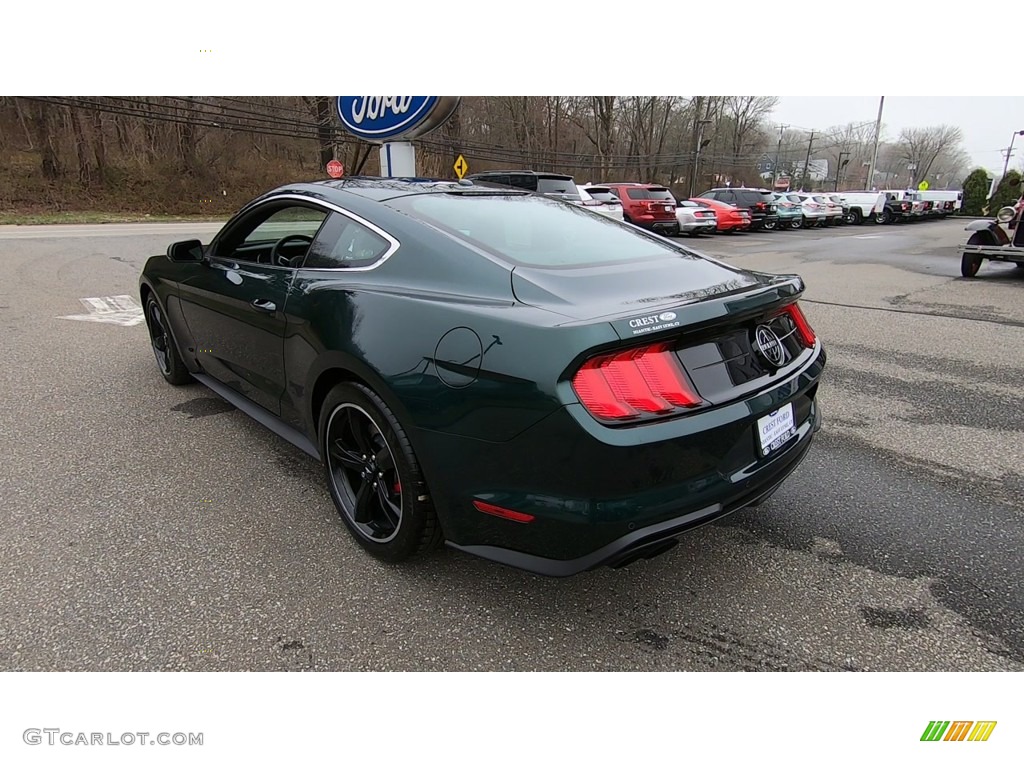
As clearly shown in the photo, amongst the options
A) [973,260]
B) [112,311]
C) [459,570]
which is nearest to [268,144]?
[112,311]

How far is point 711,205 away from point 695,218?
6.05ft

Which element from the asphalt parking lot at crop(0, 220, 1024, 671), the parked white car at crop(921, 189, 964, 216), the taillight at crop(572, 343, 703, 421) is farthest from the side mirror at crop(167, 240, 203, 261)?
the parked white car at crop(921, 189, 964, 216)

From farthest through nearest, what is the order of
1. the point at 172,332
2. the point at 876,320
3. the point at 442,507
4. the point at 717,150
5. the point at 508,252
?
the point at 717,150 → the point at 876,320 → the point at 172,332 → the point at 508,252 → the point at 442,507

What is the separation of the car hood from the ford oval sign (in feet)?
21.2

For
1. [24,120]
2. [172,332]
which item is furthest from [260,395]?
[24,120]

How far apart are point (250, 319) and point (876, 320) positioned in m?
6.91

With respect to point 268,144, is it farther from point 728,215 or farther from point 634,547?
point 634,547

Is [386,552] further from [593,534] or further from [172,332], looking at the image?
[172,332]

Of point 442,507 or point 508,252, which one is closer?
point 442,507

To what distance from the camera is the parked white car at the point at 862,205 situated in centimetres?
3056

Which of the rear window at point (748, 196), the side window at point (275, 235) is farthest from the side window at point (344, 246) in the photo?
the rear window at point (748, 196)

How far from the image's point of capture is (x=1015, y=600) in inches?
93.3

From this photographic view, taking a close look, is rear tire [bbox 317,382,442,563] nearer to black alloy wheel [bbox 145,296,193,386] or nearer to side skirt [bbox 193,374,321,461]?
side skirt [bbox 193,374,321,461]

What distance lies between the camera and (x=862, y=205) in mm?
30625
